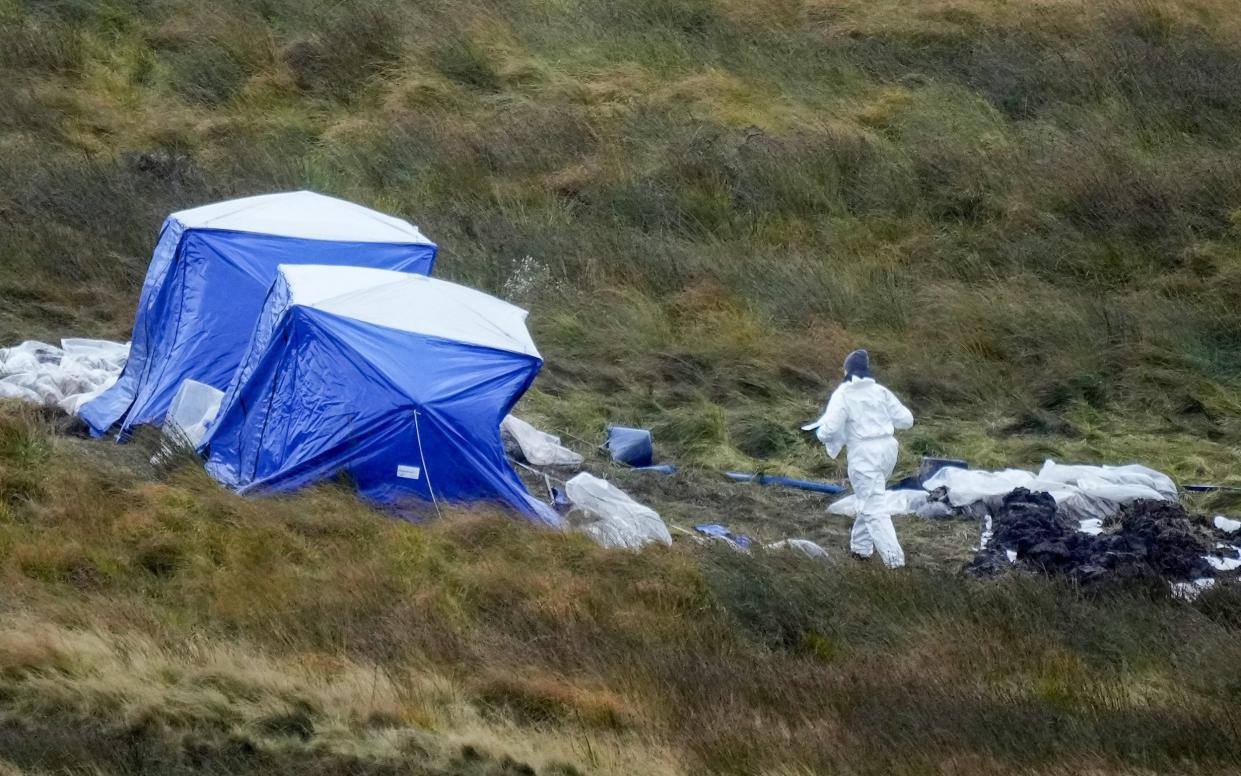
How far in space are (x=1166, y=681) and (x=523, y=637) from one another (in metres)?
2.91

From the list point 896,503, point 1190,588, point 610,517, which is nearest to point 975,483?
point 896,503

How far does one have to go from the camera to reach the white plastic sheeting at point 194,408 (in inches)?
454

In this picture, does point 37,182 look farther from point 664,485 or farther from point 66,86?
point 664,485

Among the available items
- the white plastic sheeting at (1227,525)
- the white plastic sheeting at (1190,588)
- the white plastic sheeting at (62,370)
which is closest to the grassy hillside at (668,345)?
the white plastic sheeting at (1190,588)

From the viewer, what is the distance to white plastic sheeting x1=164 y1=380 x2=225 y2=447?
11.5 m

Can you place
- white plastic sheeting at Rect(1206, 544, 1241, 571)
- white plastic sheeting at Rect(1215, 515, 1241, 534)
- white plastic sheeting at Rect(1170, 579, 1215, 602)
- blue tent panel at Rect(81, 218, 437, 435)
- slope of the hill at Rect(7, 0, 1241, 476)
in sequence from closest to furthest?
white plastic sheeting at Rect(1170, 579, 1215, 602) → white plastic sheeting at Rect(1206, 544, 1241, 571) → white plastic sheeting at Rect(1215, 515, 1241, 534) → blue tent panel at Rect(81, 218, 437, 435) → slope of the hill at Rect(7, 0, 1241, 476)

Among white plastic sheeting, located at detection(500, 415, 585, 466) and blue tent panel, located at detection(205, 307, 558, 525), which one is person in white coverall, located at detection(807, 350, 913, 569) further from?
white plastic sheeting, located at detection(500, 415, 585, 466)

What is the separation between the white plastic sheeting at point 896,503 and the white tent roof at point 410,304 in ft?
7.61

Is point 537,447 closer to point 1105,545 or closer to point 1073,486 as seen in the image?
point 1073,486

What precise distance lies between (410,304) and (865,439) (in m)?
2.97

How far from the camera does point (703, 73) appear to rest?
66.5 feet

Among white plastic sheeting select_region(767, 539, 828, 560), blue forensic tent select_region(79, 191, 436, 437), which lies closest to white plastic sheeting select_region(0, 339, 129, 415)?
blue forensic tent select_region(79, 191, 436, 437)

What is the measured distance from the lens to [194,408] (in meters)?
11.8

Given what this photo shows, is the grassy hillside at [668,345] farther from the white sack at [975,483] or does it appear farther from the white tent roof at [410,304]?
the white tent roof at [410,304]
